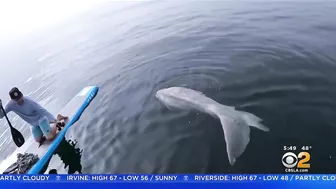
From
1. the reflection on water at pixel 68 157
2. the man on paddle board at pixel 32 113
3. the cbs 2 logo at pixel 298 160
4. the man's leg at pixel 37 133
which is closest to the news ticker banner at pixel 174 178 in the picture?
the cbs 2 logo at pixel 298 160

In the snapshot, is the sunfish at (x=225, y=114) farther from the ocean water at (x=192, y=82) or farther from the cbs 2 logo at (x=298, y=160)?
the cbs 2 logo at (x=298, y=160)

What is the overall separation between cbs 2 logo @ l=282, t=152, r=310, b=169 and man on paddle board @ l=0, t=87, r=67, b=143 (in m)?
6.58

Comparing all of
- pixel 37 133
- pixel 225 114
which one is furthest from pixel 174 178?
pixel 37 133

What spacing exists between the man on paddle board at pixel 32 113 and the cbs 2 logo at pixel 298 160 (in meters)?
6.58

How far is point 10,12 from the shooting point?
40.2m

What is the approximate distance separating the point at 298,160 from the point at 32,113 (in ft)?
23.1

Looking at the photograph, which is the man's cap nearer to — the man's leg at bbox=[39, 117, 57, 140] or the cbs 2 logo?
the man's leg at bbox=[39, 117, 57, 140]

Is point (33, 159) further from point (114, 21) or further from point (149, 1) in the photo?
point (149, 1)

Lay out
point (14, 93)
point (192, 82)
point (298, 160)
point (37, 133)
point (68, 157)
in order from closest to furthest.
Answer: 1. point (298, 160)
2. point (14, 93)
3. point (68, 157)
4. point (37, 133)
5. point (192, 82)

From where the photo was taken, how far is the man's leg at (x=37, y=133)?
30.3 ft

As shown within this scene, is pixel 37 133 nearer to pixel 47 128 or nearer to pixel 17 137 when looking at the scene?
pixel 47 128

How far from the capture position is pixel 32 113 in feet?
28.6

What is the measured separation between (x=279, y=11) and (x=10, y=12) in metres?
35.4

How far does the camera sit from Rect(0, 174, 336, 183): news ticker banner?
17.3 ft
